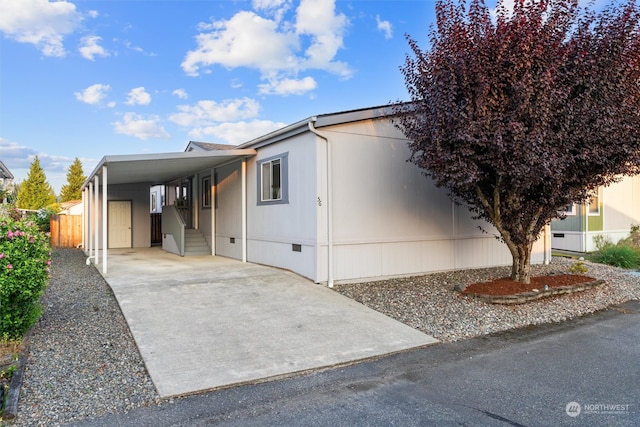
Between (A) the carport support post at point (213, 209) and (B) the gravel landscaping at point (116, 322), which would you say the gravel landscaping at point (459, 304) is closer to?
(B) the gravel landscaping at point (116, 322)

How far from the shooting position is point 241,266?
10.1 meters

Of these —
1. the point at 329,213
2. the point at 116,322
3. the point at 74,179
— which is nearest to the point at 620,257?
the point at 329,213

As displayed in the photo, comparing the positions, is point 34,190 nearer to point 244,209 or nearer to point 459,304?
point 244,209

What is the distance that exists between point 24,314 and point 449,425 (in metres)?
4.80

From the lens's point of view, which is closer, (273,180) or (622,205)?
(273,180)

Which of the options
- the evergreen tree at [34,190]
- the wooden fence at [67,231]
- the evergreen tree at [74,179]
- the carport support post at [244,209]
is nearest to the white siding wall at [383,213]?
the carport support post at [244,209]

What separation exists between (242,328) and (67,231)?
53.1 feet

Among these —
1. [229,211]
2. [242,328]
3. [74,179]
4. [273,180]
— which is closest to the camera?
[242,328]

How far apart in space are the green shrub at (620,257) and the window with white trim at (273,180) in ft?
32.3

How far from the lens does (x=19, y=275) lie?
4.46m

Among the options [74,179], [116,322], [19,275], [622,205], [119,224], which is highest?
[74,179]

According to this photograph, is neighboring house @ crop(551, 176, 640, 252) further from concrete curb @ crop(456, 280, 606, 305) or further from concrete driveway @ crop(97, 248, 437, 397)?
concrete driveway @ crop(97, 248, 437, 397)

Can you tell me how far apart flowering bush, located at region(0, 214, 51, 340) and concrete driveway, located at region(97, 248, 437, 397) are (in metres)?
1.22

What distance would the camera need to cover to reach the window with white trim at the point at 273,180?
364 inches
